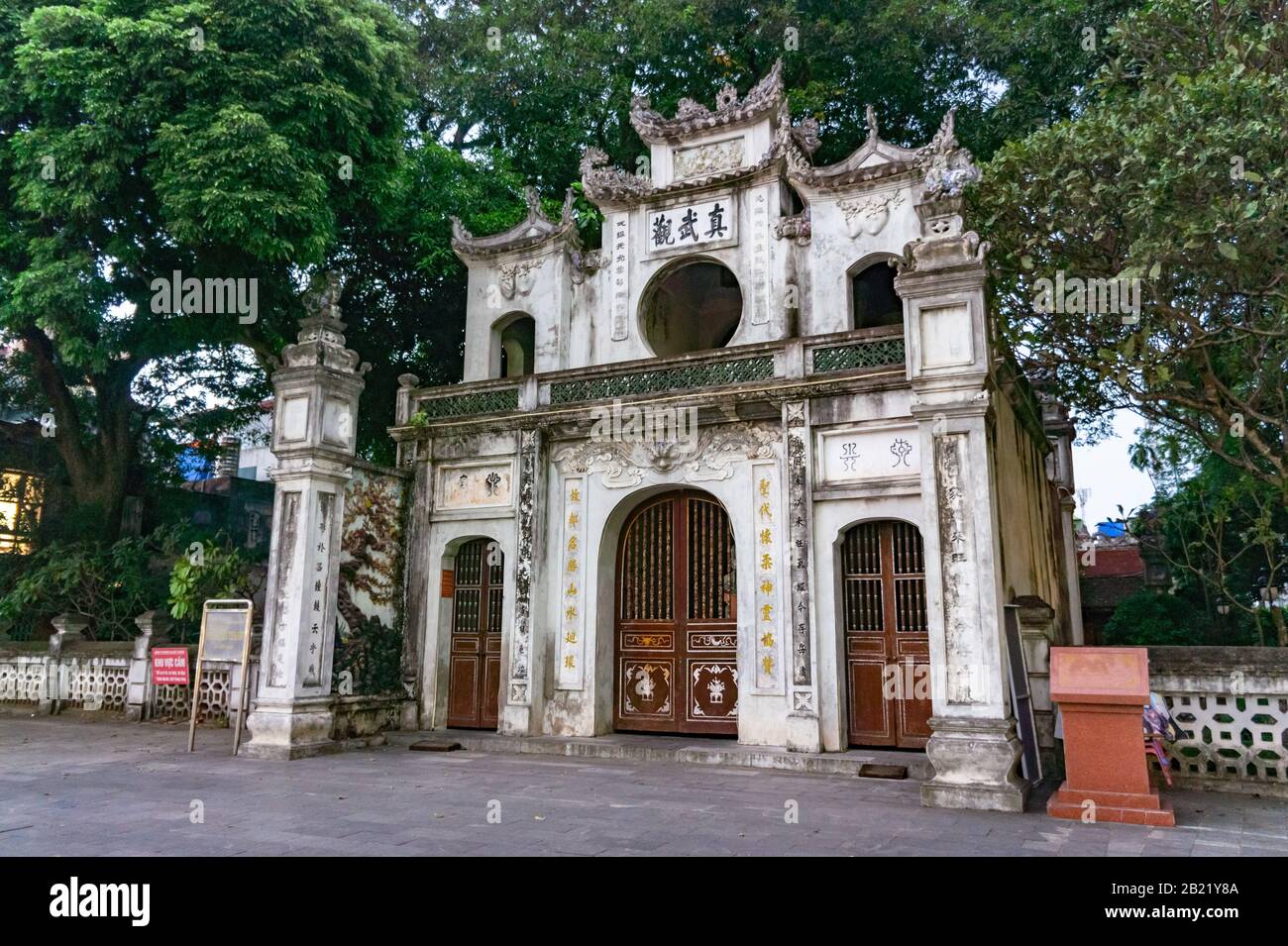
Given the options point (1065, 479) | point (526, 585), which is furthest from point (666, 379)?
point (1065, 479)

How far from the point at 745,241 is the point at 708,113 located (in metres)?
2.06

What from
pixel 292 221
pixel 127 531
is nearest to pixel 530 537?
pixel 292 221

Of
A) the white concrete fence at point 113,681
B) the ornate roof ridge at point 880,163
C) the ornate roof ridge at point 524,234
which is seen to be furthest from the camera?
the ornate roof ridge at point 524,234

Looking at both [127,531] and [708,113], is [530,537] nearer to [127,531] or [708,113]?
[708,113]

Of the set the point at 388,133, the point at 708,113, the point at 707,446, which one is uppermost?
the point at 388,133

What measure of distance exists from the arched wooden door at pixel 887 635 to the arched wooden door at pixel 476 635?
15.4ft

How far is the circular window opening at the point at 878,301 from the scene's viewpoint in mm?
13461

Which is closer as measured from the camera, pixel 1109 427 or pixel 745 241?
pixel 745 241

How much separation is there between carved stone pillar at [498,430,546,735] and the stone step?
34 centimetres

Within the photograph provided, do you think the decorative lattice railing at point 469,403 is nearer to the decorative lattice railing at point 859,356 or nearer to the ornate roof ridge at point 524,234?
the ornate roof ridge at point 524,234

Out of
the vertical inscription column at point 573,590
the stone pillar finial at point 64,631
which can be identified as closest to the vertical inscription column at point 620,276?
the vertical inscription column at point 573,590

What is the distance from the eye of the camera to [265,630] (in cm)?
1068

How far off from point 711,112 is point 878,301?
12.4 ft

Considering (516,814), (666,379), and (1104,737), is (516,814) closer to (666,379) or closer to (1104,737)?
(1104,737)
